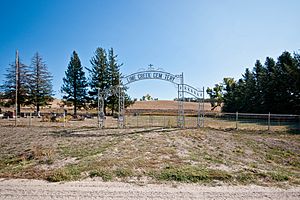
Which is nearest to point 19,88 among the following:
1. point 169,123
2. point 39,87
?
point 39,87

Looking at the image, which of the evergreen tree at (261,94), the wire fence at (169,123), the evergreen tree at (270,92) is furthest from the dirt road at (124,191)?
the evergreen tree at (261,94)

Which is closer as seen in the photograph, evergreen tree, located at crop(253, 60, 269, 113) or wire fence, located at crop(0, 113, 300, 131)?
wire fence, located at crop(0, 113, 300, 131)

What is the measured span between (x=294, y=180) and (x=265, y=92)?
28.7 meters

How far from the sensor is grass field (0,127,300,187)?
17.0 feet

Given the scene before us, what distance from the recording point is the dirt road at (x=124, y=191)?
4076 mm

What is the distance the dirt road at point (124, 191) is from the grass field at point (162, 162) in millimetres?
343

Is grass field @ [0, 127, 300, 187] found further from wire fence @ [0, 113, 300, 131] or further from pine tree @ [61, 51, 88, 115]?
pine tree @ [61, 51, 88, 115]

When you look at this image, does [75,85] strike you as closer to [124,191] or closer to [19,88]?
[19,88]

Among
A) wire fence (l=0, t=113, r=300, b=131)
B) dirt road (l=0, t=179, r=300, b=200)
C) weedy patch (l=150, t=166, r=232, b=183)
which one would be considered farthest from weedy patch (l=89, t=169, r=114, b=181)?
wire fence (l=0, t=113, r=300, b=131)

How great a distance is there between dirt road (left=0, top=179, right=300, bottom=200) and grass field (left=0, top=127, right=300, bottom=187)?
1.13ft

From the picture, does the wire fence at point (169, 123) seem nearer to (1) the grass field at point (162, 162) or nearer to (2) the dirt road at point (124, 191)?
(1) the grass field at point (162, 162)

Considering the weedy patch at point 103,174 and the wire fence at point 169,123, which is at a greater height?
the wire fence at point 169,123

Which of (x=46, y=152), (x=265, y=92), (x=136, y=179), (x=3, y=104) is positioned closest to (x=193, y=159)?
(x=136, y=179)

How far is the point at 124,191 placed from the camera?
14.2ft
